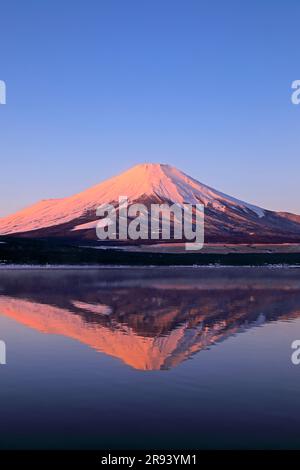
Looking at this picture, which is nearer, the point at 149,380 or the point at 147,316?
the point at 149,380

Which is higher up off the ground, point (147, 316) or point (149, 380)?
point (147, 316)

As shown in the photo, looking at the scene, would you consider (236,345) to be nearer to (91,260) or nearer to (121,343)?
(121,343)

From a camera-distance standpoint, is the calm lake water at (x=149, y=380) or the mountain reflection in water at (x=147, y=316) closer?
the calm lake water at (x=149, y=380)

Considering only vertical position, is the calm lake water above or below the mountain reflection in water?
below

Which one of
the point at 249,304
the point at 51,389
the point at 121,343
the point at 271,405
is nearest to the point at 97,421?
the point at 51,389

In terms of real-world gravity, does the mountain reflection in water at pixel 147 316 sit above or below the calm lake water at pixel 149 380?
above

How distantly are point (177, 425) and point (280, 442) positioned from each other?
1901 mm

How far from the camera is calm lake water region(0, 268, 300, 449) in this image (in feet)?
34.5

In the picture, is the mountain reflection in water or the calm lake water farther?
the mountain reflection in water

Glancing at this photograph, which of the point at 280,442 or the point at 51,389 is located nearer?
the point at 280,442

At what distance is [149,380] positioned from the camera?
14602 millimetres

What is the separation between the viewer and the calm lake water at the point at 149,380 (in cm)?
1052

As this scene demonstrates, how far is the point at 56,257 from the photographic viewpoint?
4422 inches
